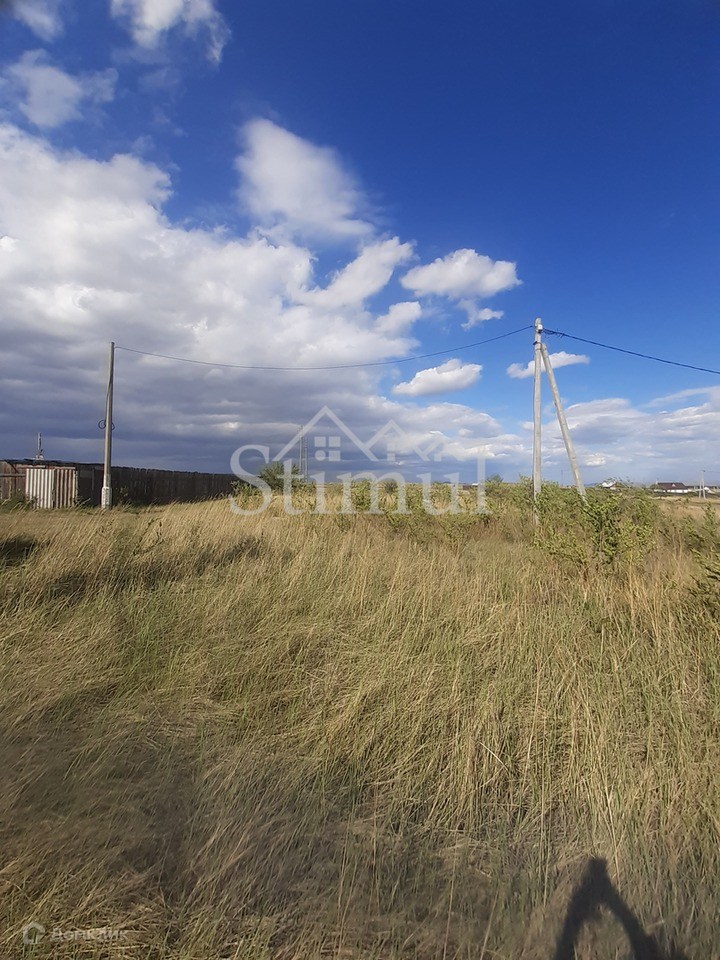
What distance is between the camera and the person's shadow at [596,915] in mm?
1589

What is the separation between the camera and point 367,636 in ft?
13.4

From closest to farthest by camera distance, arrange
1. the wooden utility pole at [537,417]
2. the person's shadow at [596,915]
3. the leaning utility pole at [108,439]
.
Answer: the person's shadow at [596,915] → the wooden utility pole at [537,417] → the leaning utility pole at [108,439]

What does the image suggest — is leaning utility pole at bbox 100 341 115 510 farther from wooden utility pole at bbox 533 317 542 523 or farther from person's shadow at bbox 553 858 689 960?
person's shadow at bbox 553 858 689 960

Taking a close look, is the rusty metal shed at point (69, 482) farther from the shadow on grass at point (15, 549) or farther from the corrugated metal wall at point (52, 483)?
the shadow on grass at point (15, 549)

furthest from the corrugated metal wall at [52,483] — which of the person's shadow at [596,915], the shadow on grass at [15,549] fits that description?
the person's shadow at [596,915]

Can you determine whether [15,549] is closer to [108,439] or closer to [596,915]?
[596,915]

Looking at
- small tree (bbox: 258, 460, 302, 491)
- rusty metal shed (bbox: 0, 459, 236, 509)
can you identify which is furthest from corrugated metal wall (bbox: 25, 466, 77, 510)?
small tree (bbox: 258, 460, 302, 491)

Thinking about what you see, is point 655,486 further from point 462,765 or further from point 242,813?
point 242,813

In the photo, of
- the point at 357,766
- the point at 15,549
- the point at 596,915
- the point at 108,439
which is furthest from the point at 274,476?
the point at 596,915

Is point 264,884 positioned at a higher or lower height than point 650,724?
lower

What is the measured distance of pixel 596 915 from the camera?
1.71 m

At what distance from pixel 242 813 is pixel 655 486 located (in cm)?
903

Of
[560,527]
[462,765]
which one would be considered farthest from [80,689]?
[560,527]

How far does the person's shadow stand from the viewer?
5.21 ft
